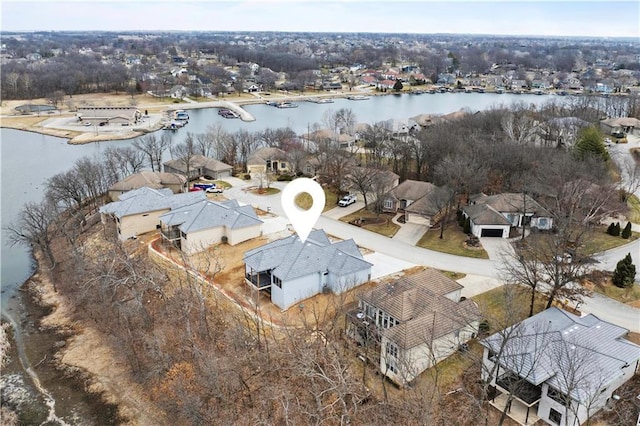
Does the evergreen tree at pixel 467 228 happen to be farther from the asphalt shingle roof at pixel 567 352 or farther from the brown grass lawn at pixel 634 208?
the asphalt shingle roof at pixel 567 352

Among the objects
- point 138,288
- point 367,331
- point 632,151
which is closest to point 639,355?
point 367,331

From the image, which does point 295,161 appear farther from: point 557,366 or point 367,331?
point 557,366

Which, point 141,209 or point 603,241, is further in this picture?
point 141,209

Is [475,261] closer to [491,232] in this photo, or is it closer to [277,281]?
[491,232]

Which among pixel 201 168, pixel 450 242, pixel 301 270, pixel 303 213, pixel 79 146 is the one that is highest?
pixel 303 213

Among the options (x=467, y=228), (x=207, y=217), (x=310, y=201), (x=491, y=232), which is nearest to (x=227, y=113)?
(x=310, y=201)

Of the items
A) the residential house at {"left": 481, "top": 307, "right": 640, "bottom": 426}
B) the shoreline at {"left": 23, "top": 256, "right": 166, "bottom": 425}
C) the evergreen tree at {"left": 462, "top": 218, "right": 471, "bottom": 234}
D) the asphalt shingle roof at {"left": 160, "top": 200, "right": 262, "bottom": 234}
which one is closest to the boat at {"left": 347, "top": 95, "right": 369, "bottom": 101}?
the evergreen tree at {"left": 462, "top": 218, "right": 471, "bottom": 234}
